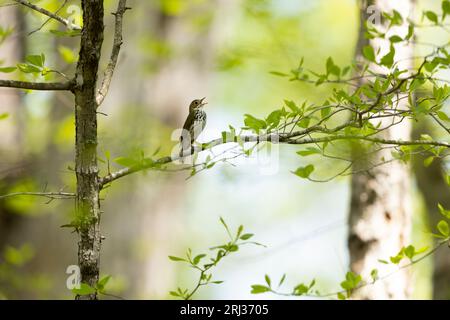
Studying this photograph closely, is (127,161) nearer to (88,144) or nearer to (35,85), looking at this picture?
(88,144)

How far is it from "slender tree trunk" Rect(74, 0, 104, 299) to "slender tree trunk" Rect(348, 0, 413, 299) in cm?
193

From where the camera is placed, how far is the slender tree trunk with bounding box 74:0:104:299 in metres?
2.36

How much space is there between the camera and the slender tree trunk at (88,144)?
7.73 feet

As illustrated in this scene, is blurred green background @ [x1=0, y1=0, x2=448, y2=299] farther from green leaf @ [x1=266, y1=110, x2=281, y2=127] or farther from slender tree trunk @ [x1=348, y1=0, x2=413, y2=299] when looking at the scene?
green leaf @ [x1=266, y1=110, x2=281, y2=127]

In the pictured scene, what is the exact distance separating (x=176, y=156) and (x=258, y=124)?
14.0 inches

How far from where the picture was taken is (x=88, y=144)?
2438 mm

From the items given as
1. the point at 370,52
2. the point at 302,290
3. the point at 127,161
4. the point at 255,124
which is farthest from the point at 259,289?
the point at 370,52

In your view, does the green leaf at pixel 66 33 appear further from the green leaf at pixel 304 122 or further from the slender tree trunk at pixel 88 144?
the green leaf at pixel 304 122

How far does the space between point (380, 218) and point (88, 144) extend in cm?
216

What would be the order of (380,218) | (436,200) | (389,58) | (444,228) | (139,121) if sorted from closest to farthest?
(389,58), (444,228), (380,218), (436,200), (139,121)

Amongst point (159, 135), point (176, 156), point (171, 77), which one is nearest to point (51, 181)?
point (159, 135)

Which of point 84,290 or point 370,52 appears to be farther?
point 370,52

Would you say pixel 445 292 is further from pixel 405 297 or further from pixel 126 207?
pixel 126 207
